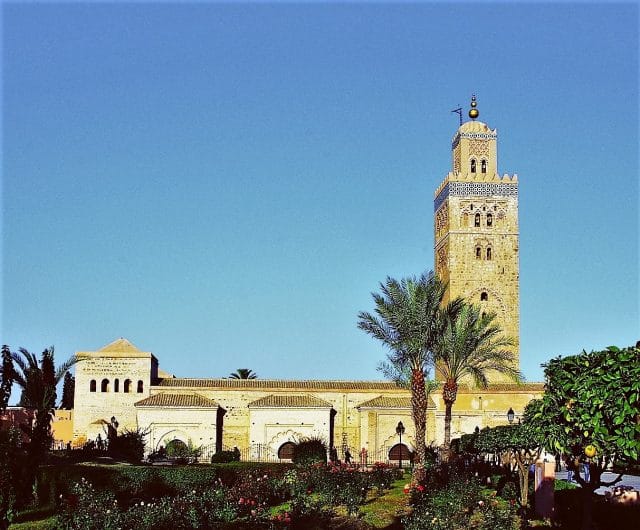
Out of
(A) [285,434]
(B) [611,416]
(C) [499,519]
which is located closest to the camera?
(B) [611,416]

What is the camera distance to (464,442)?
3678cm

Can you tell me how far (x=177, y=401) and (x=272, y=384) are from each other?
4854 millimetres

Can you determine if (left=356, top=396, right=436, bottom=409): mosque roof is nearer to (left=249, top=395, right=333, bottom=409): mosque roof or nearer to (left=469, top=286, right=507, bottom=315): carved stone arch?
(left=249, top=395, right=333, bottom=409): mosque roof

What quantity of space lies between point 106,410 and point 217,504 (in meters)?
24.8

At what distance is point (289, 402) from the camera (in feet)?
134

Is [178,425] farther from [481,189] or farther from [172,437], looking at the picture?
[481,189]

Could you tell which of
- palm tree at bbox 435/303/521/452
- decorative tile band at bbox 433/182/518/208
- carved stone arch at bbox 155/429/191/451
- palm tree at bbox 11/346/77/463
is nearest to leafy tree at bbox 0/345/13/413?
palm tree at bbox 11/346/77/463

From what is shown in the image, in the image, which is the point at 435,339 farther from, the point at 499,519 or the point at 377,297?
the point at 499,519

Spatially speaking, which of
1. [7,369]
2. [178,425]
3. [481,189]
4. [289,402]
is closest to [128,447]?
[178,425]

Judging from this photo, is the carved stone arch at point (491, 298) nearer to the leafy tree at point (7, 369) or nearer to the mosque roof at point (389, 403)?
the mosque roof at point (389, 403)

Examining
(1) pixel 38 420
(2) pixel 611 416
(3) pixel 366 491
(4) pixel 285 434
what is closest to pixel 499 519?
(2) pixel 611 416

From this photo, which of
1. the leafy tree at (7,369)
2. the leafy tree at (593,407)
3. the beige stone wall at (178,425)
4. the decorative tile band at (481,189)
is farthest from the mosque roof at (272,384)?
the leafy tree at (593,407)

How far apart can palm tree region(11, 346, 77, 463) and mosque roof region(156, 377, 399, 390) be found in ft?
59.8

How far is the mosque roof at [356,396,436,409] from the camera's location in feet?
134
